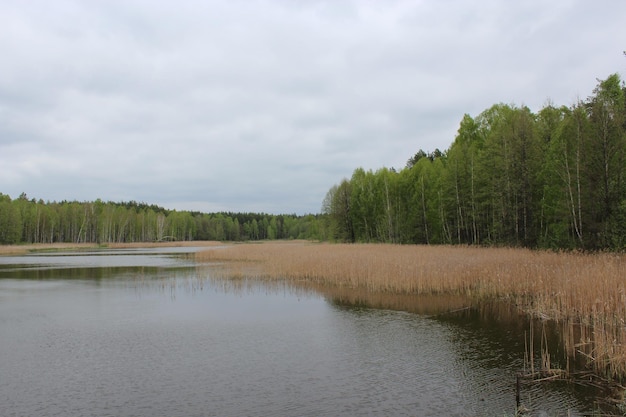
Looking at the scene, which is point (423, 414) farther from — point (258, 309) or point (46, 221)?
point (46, 221)

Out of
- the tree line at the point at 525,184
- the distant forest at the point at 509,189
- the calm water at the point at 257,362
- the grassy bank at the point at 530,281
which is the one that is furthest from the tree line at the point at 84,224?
the calm water at the point at 257,362

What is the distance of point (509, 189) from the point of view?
2806 centimetres

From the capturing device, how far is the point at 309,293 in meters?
17.4

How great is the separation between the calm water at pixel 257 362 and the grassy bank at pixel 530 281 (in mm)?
1429

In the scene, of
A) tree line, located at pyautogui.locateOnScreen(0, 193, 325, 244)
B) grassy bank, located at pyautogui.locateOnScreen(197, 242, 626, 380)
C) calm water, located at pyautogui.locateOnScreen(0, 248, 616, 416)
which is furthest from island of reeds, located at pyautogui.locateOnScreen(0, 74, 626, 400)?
tree line, located at pyautogui.locateOnScreen(0, 193, 325, 244)

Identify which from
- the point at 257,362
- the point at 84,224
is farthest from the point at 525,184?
the point at 84,224

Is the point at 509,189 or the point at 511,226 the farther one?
the point at 511,226

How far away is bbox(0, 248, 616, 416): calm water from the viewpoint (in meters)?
6.45

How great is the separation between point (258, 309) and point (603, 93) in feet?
66.2

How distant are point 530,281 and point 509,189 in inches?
610

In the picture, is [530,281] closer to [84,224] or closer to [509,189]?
[509,189]

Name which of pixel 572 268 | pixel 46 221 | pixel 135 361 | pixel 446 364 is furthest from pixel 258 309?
pixel 46 221

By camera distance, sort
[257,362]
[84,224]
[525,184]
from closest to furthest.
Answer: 1. [257,362]
2. [525,184]
3. [84,224]

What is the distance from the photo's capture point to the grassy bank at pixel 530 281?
870cm
